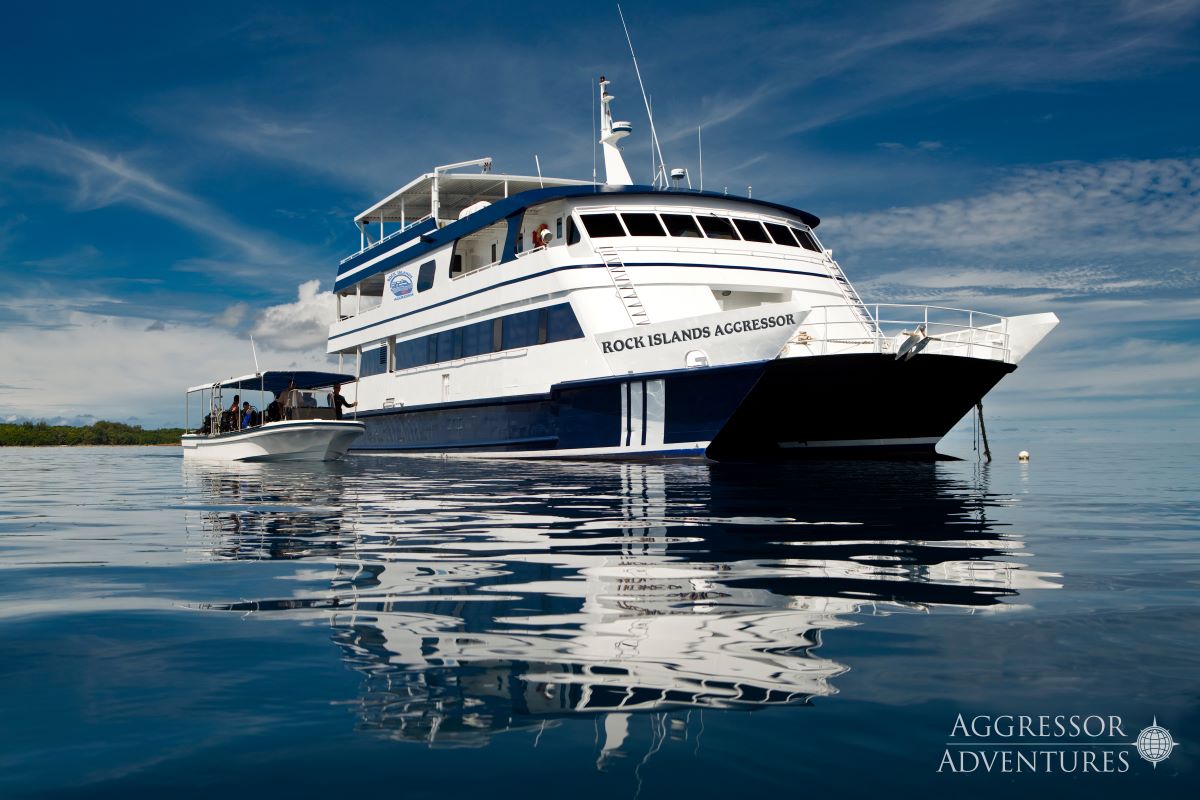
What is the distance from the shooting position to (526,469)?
14.5 metres

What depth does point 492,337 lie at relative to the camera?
18.8 m

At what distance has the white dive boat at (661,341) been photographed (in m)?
14.3

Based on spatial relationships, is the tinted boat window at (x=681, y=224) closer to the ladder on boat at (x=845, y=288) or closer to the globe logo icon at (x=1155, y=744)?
the ladder on boat at (x=845, y=288)

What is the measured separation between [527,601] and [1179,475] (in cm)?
1354

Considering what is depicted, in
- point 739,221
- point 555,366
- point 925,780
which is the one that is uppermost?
point 739,221

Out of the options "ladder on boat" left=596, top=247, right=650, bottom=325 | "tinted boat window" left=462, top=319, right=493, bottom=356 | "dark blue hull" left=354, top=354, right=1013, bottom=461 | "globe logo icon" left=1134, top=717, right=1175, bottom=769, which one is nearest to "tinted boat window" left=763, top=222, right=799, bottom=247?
"ladder on boat" left=596, top=247, right=650, bottom=325

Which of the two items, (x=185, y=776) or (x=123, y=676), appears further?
(x=123, y=676)

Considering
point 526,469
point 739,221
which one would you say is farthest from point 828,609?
point 739,221

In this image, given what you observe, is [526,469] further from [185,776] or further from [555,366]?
[185,776]

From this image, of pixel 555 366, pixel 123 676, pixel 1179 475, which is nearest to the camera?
pixel 123 676

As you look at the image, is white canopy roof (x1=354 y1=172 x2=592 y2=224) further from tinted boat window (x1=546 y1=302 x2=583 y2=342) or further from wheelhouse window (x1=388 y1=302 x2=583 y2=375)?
tinted boat window (x1=546 y1=302 x2=583 y2=342)

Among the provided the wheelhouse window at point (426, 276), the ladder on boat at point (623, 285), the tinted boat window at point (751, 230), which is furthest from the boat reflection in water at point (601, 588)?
the wheelhouse window at point (426, 276)

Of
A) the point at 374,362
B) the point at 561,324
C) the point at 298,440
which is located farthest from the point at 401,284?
the point at 561,324

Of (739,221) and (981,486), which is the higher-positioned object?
(739,221)
